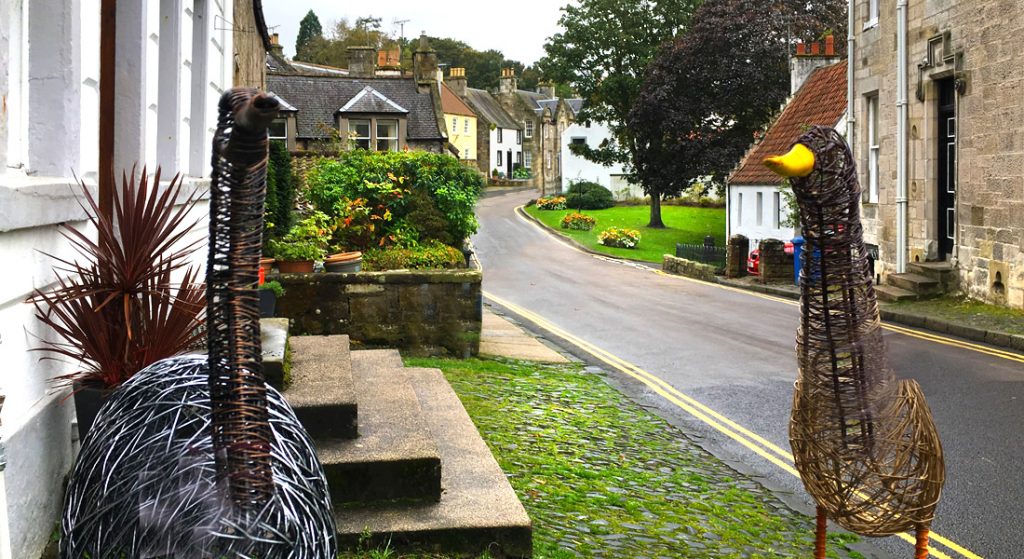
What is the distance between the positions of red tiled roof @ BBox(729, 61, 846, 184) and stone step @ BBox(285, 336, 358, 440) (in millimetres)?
23400

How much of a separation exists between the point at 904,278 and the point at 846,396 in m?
16.6

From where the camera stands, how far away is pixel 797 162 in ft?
12.5

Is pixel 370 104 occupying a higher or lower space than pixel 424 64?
lower

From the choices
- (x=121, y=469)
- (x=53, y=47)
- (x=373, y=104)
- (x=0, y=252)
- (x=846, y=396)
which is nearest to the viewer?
(x=121, y=469)

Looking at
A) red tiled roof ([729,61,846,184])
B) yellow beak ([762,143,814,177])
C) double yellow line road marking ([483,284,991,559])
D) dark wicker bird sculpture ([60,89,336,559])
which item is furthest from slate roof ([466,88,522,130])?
dark wicker bird sculpture ([60,89,336,559])

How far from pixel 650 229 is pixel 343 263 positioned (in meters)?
40.2

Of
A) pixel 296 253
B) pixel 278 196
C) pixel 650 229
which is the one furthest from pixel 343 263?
pixel 650 229

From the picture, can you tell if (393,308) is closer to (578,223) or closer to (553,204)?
(578,223)

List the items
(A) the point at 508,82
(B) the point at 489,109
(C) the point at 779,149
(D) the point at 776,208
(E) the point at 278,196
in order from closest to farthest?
(E) the point at 278,196 < (C) the point at 779,149 < (D) the point at 776,208 < (B) the point at 489,109 < (A) the point at 508,82

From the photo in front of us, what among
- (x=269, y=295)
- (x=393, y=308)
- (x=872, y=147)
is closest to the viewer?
(x=269, y=295)

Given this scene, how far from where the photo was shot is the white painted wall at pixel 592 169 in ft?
236

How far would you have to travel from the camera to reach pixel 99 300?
4652 millimetres

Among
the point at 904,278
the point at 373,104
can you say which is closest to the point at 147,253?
the point at 904,278

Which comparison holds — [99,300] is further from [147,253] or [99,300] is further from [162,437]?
[162,437]
